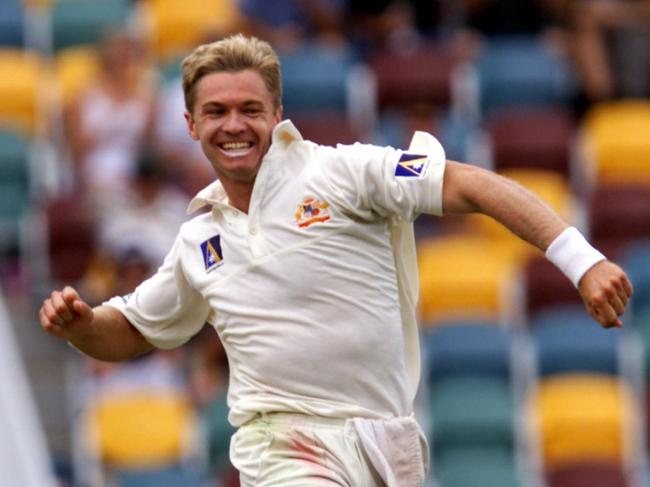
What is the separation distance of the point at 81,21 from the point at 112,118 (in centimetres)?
166

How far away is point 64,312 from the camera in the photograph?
482 centimetres

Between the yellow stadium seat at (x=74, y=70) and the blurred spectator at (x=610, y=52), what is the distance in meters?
2.91

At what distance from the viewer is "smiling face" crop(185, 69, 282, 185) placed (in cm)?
469

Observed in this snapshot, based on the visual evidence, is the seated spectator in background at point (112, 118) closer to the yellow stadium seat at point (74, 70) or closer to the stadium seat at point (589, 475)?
the yellow stadium seat at point (74, 70)

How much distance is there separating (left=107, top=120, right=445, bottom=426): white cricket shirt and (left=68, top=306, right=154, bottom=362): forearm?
13.3 inches

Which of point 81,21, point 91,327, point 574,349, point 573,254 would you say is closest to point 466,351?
point 574,349

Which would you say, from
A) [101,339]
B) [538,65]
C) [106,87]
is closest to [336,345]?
[101,339]

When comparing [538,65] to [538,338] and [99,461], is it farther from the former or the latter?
[99,461]

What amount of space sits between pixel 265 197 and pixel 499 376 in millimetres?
5274

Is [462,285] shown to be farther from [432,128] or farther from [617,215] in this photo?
[432,128]

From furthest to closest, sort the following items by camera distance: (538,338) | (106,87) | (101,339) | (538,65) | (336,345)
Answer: (538,65)
(106,87)
(538,338)
(101,339)
(336,345)

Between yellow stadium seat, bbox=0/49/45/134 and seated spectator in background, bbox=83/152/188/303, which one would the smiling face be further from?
yellow stadium seat, bbox=0/49/45/134

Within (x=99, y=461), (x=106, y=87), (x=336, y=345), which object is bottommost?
(x=99, y=461)

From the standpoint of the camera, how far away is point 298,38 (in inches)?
461
